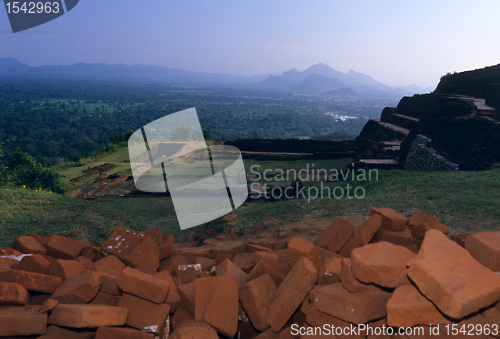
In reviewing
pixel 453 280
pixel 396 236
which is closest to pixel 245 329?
pixel 453 280

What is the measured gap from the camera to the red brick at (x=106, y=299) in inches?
87.6

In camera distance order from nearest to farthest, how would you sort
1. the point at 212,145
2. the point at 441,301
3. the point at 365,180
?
the point at 441,301 → the point at 365,180 → the point at 212,145

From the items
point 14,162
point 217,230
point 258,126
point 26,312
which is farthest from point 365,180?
point 258,126

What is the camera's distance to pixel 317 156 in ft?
56.3

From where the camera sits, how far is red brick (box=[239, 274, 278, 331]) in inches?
86.9

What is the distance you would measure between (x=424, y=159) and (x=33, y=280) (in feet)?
38.7

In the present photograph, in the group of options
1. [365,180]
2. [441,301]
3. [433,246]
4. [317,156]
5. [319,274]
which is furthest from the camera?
[317,156]

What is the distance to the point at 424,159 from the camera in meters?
10.9

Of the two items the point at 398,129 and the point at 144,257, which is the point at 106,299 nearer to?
the point at 144,257

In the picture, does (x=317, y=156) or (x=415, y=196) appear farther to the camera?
(x=317, y=156)

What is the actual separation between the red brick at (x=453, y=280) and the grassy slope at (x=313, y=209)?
2964 millimetres

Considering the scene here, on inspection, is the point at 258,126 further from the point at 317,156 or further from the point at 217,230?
the point at 217,230

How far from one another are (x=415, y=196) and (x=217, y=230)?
4.13 m

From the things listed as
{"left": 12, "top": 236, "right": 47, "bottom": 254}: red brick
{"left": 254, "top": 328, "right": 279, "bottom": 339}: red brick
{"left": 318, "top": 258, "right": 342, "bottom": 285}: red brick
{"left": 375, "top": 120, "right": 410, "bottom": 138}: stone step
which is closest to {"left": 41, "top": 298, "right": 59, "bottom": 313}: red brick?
{"left": 12, "top": 236, "right": 47, "bottom": 254}: red brick
